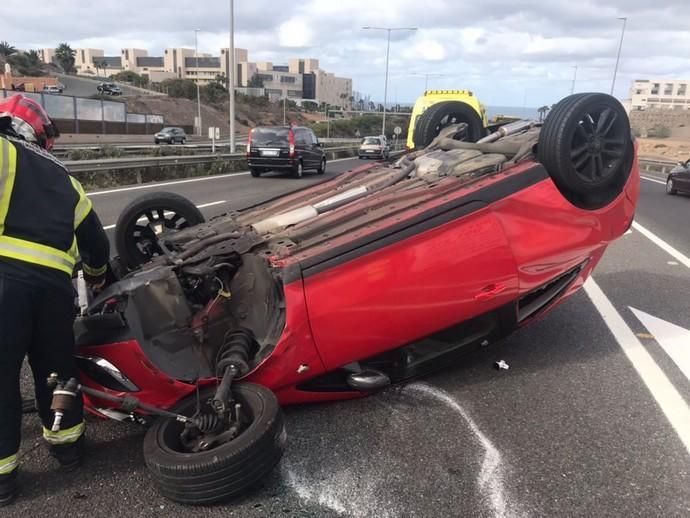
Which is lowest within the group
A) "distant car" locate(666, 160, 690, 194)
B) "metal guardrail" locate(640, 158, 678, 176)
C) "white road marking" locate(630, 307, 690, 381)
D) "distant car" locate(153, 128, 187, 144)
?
"distant car" locate(153, 128, 187, 144)

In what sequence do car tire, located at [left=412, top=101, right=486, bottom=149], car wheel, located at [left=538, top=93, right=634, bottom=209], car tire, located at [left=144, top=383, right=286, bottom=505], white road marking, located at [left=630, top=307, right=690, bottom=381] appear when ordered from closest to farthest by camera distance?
car tire, located at [left=144, top=383, right=286, bottom=505] < car wheel, located at [left=538, top=93, right=634, bottom=209] < white road marking, located at [left=630, top=307, right=690, bottom=381] < car tire, located at [left=412, top=101, right=486, bottom=149]

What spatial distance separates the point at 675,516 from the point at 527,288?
1.43 m

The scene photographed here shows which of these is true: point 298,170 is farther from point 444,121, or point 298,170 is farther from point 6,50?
point 6,50

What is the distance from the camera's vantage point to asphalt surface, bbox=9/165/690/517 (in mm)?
2422

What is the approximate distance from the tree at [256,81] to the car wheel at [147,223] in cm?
13726

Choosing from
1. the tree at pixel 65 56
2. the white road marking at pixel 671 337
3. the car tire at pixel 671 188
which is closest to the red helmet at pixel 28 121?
the white road marking at pixel 671 337

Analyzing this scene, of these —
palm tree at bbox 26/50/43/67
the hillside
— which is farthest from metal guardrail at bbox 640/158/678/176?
palm tree at bbox 26/50/43/67

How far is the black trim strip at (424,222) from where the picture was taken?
2.92 meters

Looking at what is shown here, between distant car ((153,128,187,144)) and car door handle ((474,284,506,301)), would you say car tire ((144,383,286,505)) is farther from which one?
distant car ((153,128,187,144))

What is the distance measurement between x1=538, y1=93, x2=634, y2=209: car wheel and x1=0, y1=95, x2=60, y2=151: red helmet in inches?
112

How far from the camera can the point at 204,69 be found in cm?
13850

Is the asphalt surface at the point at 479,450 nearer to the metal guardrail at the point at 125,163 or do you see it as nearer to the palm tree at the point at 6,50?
the metal guardrail at the point at 125,163

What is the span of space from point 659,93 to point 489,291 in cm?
15475

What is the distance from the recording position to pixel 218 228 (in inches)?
156
